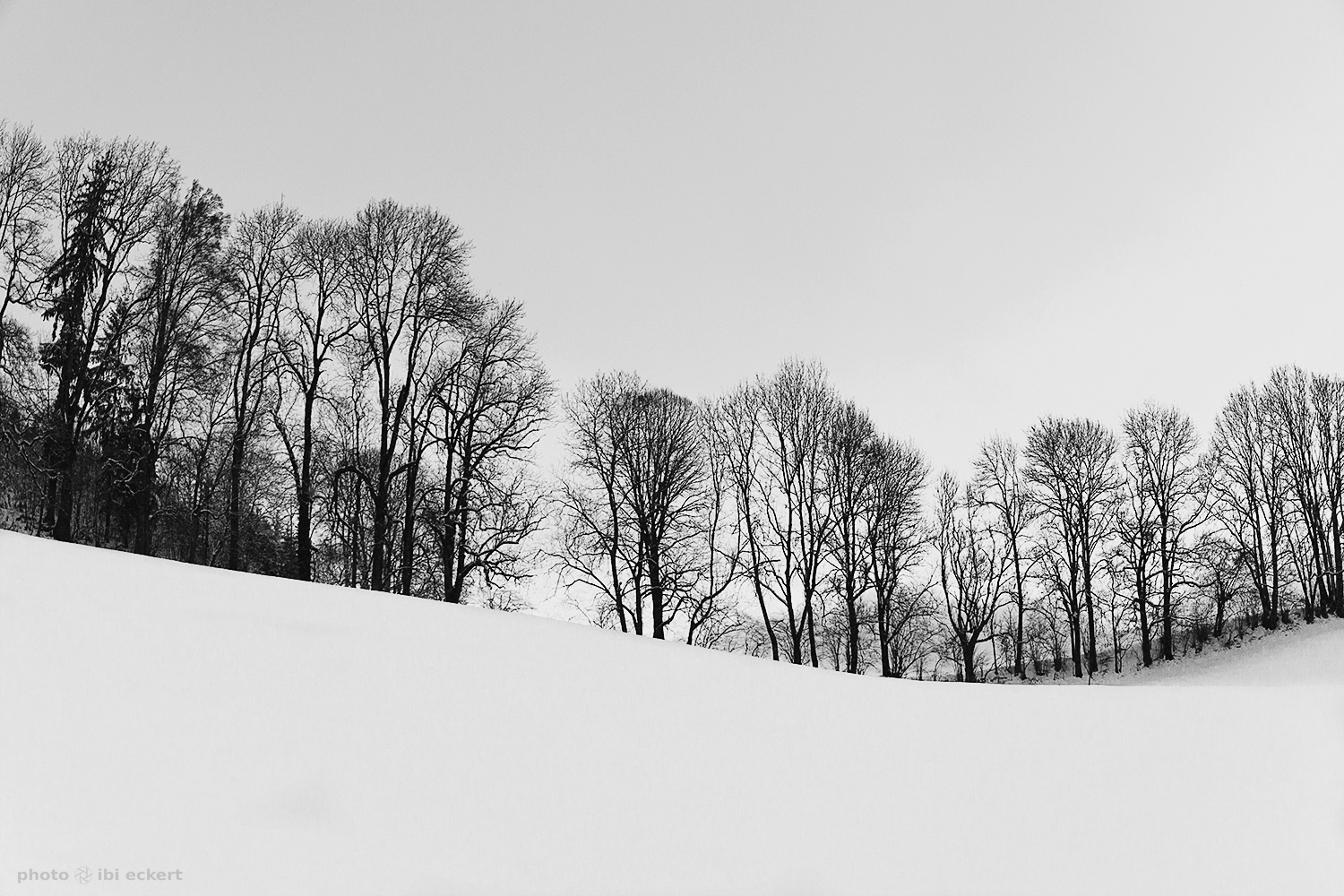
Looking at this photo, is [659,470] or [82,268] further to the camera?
[659,470]

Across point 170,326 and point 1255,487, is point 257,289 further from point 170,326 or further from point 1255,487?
point 1255,487

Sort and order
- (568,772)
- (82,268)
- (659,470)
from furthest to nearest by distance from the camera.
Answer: (659,470) < (82,268) < (568,772)

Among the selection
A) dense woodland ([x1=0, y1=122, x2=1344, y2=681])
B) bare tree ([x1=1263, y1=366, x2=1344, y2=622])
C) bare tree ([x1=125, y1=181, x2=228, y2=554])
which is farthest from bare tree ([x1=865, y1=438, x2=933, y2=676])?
bare tree ([x1=125, y1=181, x2=228, y2=554])

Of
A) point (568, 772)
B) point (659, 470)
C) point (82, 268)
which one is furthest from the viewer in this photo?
point (659, 470)

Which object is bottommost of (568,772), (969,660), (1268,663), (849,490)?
(969,660)

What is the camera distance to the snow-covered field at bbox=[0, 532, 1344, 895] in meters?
4.15

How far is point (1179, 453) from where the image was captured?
33312 mm

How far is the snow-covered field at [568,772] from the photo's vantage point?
4.15m

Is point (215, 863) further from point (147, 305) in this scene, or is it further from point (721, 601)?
point (721, 601)

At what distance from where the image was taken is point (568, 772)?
17.1 feet

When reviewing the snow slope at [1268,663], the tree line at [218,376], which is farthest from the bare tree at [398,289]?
the snow slope at [1268,663]

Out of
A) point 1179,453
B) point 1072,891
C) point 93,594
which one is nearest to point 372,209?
point 93,594

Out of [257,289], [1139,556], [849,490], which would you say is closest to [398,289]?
[257,289]

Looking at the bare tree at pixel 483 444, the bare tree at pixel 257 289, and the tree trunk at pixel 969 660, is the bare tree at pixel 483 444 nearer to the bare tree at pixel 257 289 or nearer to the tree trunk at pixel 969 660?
the bare tree at pixel 257 289
